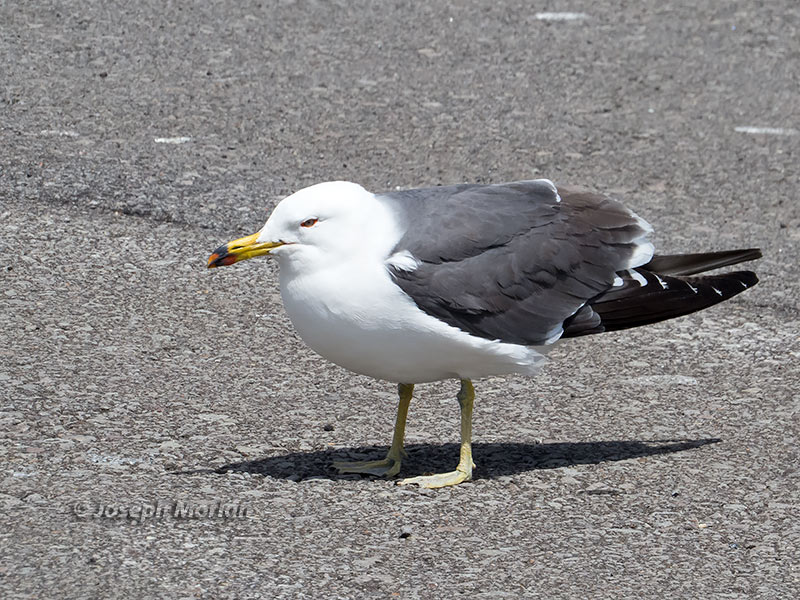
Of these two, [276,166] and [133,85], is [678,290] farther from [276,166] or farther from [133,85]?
[133,85]

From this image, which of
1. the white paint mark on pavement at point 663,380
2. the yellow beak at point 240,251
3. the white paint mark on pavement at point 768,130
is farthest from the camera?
the white paint mark on pavement at point 768,130

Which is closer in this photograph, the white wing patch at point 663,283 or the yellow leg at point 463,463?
the yellow leg at point 463,463

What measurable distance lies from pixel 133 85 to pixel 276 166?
1.41 meters

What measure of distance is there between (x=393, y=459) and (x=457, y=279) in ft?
2.39

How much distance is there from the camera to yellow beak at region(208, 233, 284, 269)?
Result: 4.49 m

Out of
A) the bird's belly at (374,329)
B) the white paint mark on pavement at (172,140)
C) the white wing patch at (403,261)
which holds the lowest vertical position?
the white paint mark on pavement at (172,140)

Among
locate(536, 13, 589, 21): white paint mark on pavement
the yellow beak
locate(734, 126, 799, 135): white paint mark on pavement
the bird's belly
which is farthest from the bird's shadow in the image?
locate(536, 13, 589, 21): white paint mark on pavement

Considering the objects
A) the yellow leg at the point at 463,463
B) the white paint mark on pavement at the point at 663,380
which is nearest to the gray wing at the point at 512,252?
the yellow leg at the point at 463,463

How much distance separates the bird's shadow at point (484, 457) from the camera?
4719 mm

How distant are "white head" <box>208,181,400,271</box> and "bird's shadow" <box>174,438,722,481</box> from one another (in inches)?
29.5

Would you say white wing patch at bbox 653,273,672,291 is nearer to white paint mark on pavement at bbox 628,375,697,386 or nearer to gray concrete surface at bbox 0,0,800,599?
gray concrete surface at bbox 0,0,800,599

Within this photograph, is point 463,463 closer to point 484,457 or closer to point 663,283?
point 484,457

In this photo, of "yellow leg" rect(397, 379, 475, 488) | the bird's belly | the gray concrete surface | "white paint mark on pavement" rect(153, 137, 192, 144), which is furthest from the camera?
"white paint mark on pavement" rect(153, 137, 192, 144)

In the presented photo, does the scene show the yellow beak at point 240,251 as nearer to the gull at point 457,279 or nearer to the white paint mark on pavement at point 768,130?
the gull at point 457,279
